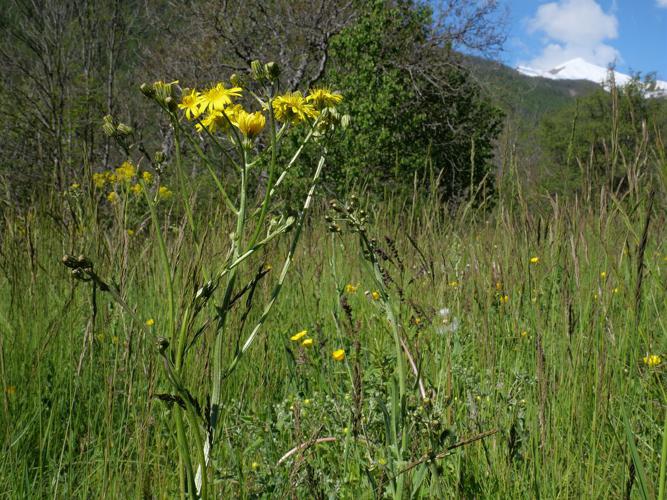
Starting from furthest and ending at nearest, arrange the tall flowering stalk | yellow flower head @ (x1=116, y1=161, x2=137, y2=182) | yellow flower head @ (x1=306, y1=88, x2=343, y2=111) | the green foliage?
the green foliage, yellow flower head @ (x1=116, y1=161, x2=137, y2=182), yellow flower head @ (x1=306, y1=88, x2=343, y2=111), the tall flowering stalk

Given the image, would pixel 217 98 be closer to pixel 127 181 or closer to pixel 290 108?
pixel 290 108

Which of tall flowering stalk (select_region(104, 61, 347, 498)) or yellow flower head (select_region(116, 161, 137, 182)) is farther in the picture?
yellow flower head (select_region(116, 161, 137, 182))

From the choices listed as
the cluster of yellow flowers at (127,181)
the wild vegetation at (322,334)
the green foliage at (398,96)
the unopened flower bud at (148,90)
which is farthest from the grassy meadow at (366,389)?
the green foliage at (398,96)

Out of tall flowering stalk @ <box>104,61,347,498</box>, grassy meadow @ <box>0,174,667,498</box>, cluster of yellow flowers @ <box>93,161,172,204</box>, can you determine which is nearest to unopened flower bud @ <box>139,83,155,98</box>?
tall flowering stalk @ <box>104,61,347,498</box>

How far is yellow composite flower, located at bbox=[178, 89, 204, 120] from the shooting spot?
3.06 ft

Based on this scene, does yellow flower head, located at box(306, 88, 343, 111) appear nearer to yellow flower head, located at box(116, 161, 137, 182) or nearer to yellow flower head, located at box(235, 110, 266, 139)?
yellow flower head, located at box(235, 110, 266, 139)

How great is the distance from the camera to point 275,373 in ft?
5.64

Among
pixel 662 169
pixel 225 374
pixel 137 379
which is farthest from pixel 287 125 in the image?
pixel 137 379

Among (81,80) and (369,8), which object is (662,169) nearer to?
(369,8)

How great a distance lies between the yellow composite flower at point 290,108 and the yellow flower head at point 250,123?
62mm

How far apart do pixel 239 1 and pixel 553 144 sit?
2784 cm

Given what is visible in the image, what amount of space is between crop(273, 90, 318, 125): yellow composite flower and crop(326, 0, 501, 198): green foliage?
725 centimetres

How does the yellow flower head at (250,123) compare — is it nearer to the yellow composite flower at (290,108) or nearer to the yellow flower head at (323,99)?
the yellow composite flower at (290,108)

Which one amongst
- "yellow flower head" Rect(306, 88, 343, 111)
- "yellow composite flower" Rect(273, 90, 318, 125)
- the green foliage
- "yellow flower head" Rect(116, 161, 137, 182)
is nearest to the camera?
"yellow composite flower" Rect(273, 90, 318, 125)
